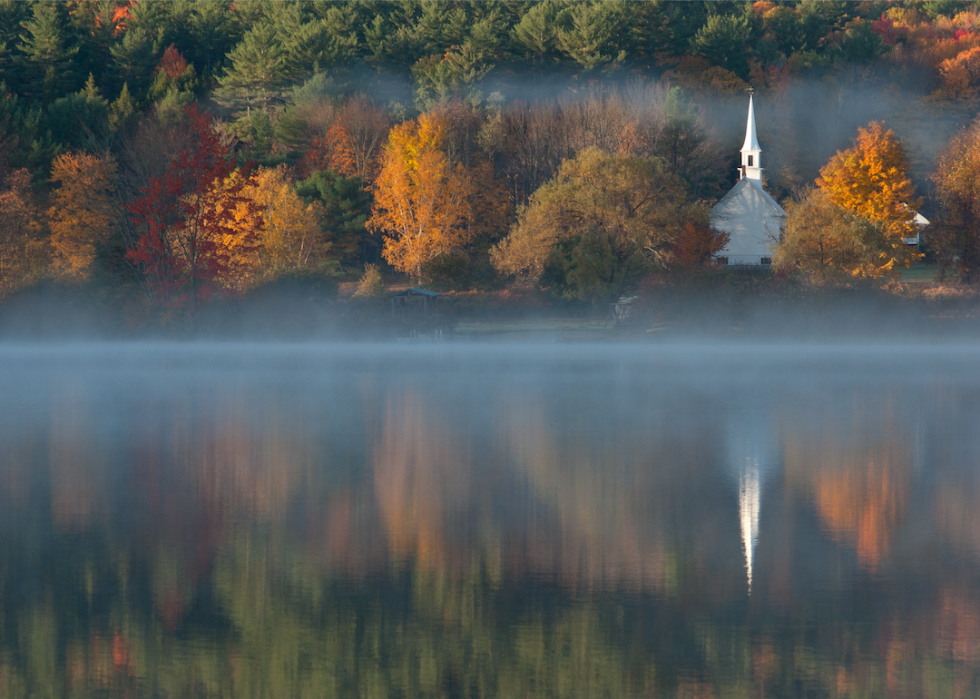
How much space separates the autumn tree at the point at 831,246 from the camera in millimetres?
57031

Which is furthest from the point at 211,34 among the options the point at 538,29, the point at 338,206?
the point at 538,29

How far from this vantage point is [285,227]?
2549 inches

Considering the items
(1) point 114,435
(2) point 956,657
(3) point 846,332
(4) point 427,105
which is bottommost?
(3) point 846,332

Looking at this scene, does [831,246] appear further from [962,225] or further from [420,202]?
[420,202]

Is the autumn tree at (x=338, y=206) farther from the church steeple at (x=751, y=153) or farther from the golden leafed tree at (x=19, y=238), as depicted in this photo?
the church steeple at (x=751, y=153)

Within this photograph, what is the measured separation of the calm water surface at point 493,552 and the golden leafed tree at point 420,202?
134ft

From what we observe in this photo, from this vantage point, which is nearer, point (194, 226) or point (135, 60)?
point (194, 226)

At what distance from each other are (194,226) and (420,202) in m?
14.8

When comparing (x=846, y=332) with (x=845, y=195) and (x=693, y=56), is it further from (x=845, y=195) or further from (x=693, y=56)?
(x=693, y=56)

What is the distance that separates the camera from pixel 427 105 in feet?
256

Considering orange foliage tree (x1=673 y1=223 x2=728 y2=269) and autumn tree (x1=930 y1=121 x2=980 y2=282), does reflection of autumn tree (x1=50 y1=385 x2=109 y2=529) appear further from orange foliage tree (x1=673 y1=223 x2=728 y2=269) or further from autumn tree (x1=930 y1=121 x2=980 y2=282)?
autumn tree (x1=930 y1=121 x2=980 y2=282)

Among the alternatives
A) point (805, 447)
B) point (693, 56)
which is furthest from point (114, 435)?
point (693, 56)

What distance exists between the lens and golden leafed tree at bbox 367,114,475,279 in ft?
226

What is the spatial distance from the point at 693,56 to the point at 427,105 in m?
22.4
